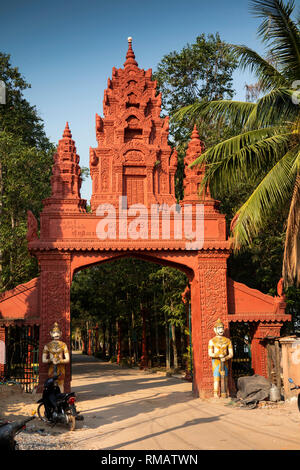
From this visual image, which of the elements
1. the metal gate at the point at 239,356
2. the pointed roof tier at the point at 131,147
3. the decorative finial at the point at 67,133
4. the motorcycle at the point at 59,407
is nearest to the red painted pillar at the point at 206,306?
the metal gate at the point at 239,356

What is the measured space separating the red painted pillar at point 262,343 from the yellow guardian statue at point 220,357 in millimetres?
1474

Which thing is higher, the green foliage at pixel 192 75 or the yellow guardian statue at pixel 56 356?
the green foliage at pixel 192 75

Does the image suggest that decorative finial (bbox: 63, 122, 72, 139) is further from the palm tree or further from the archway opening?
the archway opening

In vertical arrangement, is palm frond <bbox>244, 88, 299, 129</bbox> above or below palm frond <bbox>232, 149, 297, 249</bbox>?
above

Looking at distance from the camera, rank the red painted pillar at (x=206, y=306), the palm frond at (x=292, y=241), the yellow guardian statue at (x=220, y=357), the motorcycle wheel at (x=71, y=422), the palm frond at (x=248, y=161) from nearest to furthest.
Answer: the motorcycle wheel at (x=71, y=422), the palm frond at (x=292, y=241), the palm frond at (x=248, y=161), the yellow guardian statue at (x=220, y=357), the red painted pillar at (x=206, y=306)

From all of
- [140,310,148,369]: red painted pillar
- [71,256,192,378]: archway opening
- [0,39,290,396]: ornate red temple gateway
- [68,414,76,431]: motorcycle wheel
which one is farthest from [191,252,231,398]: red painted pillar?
[140,310,148,369]: red painted pillar

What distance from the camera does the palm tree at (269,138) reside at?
10.9 m

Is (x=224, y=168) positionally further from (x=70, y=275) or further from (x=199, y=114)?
(x=70, y=275)

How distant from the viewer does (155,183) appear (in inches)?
579

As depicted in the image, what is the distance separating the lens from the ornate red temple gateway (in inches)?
523

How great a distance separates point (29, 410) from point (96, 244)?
183 inches

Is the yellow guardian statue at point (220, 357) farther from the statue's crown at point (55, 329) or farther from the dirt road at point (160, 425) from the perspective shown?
the statue's crown at point (55, 329)

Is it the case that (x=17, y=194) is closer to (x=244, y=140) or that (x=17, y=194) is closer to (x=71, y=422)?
(x=244, y=140)

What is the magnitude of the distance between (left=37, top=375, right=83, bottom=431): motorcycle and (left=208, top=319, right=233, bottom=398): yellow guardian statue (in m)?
4.41
